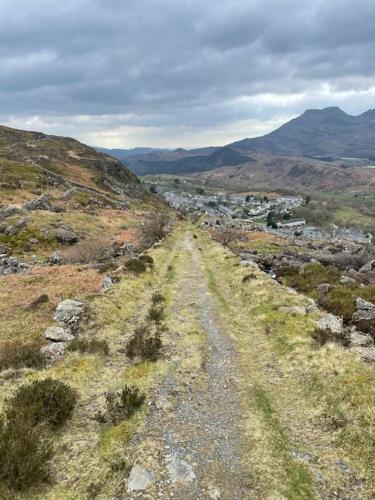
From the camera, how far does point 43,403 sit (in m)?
14.0

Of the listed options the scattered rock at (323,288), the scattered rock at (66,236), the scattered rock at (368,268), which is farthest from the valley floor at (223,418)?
the scattered rock at (66,236)

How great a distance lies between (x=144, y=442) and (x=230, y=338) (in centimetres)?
1108

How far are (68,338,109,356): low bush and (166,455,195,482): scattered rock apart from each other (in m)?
8.40

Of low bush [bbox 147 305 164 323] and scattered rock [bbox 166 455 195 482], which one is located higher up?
scattered rock [bbox 166 455 195 482]

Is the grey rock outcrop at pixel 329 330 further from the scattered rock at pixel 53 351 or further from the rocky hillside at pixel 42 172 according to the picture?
the rocky hillside at pixel 42 172

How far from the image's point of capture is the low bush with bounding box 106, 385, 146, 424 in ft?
Answer: 47.4

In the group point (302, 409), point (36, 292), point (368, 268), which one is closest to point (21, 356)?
point (302, 409)

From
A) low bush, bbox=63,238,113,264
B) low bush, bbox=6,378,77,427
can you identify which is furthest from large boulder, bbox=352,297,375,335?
low bush, bbox=63,238,113,264

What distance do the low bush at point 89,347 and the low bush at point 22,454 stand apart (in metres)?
7.02

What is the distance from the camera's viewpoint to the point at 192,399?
16.2 m

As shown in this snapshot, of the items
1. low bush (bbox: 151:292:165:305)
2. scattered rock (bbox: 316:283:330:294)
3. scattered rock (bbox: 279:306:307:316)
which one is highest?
low bush (bbox: 151:292:165:305)

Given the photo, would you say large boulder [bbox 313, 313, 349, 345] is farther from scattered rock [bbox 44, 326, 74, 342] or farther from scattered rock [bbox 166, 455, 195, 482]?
scattered rock [bbox 44, 326, 74, 342]

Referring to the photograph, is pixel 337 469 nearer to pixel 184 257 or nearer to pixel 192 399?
pixel 192 399

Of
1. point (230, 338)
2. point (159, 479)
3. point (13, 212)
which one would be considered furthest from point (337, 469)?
point (13, 212)
